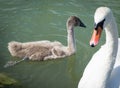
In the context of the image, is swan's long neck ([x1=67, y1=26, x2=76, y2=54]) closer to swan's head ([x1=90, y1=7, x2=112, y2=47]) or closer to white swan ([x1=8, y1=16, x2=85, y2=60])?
white swan ([x1=8, y1=16, x2=85, y2=60])

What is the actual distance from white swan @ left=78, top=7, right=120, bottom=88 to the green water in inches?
35.2

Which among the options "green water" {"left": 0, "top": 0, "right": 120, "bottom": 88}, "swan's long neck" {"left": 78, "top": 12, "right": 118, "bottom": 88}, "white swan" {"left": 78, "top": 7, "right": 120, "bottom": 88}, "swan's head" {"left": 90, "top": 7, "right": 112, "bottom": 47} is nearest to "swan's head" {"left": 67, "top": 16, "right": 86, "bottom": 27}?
"green water" {"left": 0, "top": 0, "right": 120, "bottom": 88}

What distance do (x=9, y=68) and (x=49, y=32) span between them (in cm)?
126

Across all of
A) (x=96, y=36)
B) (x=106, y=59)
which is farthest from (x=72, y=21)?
(x=96, y=36)

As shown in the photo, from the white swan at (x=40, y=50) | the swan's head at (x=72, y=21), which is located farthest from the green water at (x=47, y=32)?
the swan's head at (x=72, y=21)

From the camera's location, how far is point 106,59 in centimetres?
447

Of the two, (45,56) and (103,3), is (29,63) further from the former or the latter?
(103,3)

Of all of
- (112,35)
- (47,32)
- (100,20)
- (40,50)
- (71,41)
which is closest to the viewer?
(100,20)

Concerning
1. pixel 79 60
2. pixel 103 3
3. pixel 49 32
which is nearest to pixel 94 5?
pixel 103 3

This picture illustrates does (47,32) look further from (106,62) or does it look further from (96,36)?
(96,36)

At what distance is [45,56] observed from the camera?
5.96m

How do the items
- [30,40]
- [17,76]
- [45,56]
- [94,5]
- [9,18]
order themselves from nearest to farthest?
[17,76]
[45,56]
[30,40]
[9,18]
[94,5]

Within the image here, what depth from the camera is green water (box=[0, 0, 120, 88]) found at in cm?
568

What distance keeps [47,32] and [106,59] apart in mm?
2435
